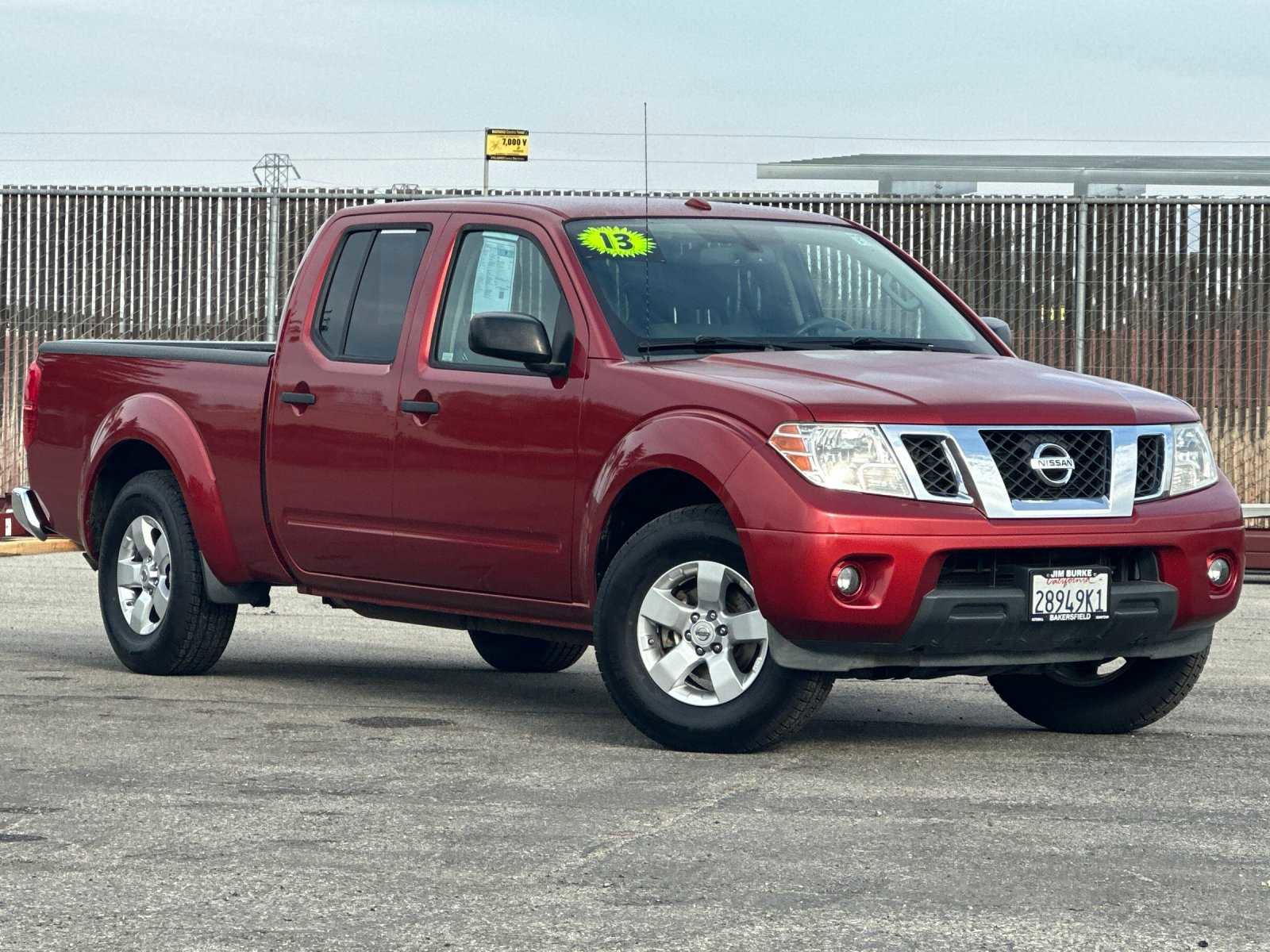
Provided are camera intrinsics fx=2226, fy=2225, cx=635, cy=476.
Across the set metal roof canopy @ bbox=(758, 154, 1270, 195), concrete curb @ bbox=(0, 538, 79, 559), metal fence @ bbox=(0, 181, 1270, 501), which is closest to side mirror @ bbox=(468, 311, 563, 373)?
concrete curb @ bbox=(0, 538, 79, 559)

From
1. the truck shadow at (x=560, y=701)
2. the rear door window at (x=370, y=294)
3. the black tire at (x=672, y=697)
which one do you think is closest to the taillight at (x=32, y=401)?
the truck shadow at (x=560, y=701)

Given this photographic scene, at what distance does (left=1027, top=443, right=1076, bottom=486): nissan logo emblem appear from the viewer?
6.84 metres

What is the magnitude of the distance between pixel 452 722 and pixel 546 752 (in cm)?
85

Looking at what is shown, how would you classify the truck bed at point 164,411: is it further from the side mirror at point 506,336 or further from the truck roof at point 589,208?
the side mirror at point 506,336

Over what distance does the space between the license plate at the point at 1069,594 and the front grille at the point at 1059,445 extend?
0.78 feet

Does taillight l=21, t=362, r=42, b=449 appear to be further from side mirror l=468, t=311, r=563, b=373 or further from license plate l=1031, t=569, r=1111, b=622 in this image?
license plate l=1031, t=569, r=1111, b=622

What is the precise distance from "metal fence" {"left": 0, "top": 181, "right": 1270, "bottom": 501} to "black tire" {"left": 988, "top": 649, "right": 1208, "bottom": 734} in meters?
9.11

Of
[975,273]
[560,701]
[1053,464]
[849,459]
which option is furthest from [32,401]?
[975,273]

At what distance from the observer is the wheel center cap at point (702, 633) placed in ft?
23.2

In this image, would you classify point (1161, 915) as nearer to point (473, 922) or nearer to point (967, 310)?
point (473, 922)

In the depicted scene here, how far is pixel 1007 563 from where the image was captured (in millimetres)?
6855

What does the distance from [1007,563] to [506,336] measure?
187 cm

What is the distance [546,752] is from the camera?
283 inches

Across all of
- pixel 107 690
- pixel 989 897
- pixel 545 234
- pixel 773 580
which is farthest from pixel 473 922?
pixel 107 690
